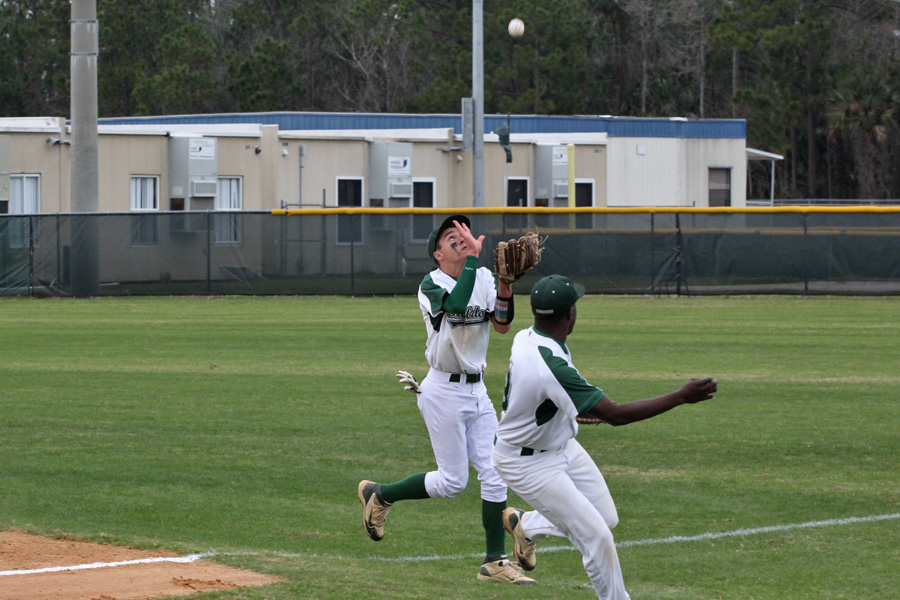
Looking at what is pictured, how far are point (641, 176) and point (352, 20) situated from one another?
2676 cm

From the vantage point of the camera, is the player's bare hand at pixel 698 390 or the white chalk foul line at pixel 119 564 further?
the white chalk foul line at pixel 119 564

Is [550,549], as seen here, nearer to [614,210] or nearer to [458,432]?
[458,432]

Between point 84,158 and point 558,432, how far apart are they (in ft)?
77.7

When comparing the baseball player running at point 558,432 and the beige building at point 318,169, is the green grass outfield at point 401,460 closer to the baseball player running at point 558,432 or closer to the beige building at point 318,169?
the baseball player running at point 558,432

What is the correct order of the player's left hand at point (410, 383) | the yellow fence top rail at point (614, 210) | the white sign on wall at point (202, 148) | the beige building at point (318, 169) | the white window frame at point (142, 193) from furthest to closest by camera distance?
the white window frame at point (142, 193) → the white sign on wall at point (202, 148) → the beige building at point (318, 169) → the yellow fence top rail at point (614, 210) → the player's left hand at point (410, 383)

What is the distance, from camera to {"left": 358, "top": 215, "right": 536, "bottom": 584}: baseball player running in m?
6.52

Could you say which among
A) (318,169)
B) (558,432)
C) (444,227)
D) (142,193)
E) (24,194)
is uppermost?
(318,169)

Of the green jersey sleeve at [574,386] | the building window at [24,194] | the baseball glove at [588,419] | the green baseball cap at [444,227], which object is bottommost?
the baseball glove at [588,419]

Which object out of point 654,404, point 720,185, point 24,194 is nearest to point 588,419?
point 654,404

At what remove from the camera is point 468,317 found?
259 inches

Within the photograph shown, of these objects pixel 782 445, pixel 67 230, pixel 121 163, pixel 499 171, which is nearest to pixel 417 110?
pixel 499 171

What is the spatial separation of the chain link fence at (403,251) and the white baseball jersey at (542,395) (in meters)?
20.6

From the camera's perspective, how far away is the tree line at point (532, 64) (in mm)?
56031

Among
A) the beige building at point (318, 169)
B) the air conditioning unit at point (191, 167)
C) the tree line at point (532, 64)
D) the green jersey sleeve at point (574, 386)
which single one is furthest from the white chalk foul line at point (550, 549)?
the tree line at point (532, 64)
